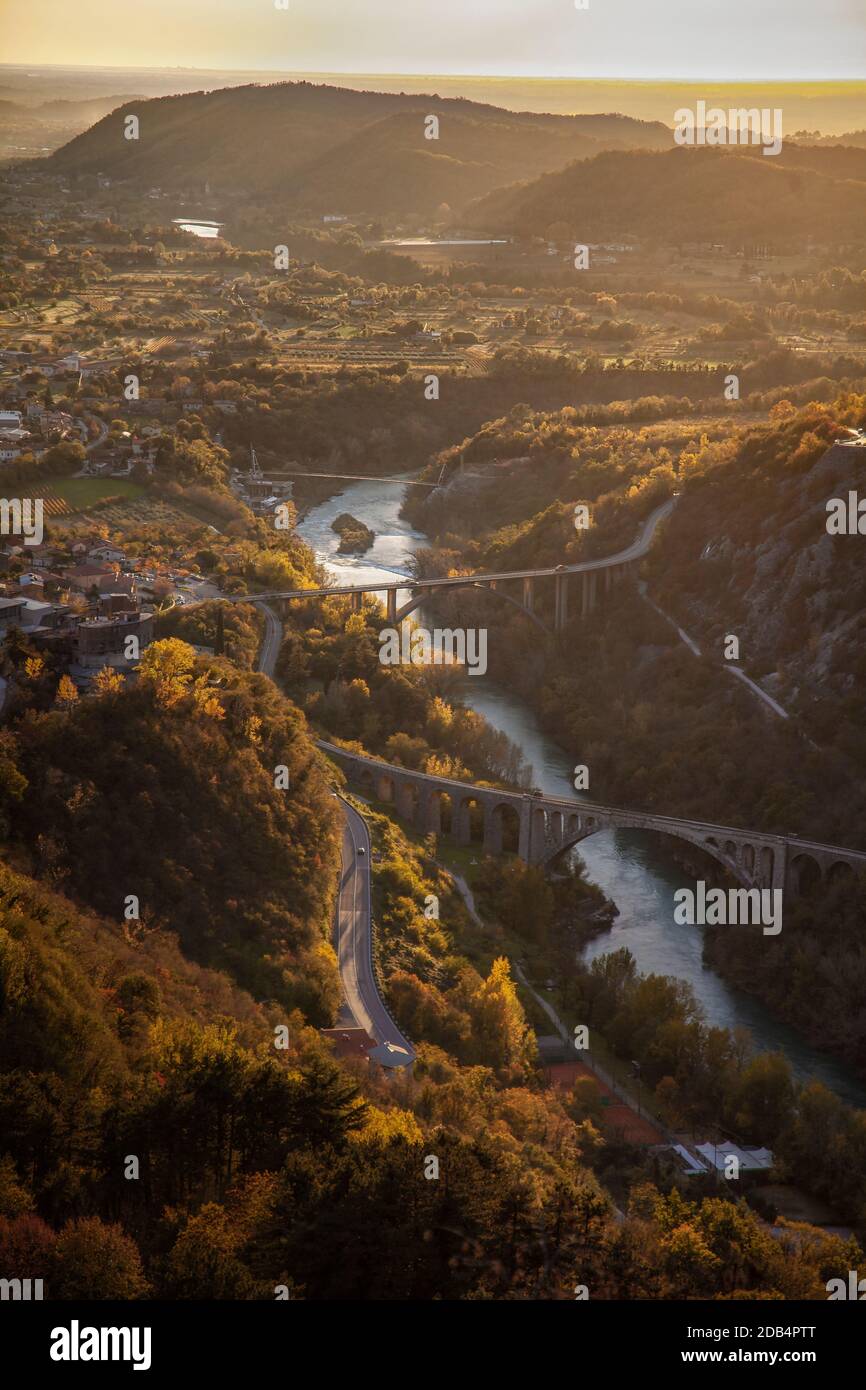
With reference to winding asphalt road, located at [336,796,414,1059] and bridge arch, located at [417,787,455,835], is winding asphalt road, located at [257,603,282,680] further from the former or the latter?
winding asphalt road, located at [336,796,414,1059]

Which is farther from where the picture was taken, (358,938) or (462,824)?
(462,824)

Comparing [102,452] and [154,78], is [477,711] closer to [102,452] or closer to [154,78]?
[102,452]

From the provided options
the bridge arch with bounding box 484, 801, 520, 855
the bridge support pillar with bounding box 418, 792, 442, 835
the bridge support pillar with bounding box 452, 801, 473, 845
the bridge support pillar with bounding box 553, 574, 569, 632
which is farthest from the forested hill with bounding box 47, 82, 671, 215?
the bridge arch with bounding box 484, 801, 520, 855

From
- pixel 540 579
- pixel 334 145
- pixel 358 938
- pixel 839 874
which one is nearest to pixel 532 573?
pixel 540 579

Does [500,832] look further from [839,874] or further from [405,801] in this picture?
[839,874]

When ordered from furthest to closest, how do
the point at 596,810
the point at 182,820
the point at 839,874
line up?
the point at 596,810 → the point at 839,874 → the point at 182,820
